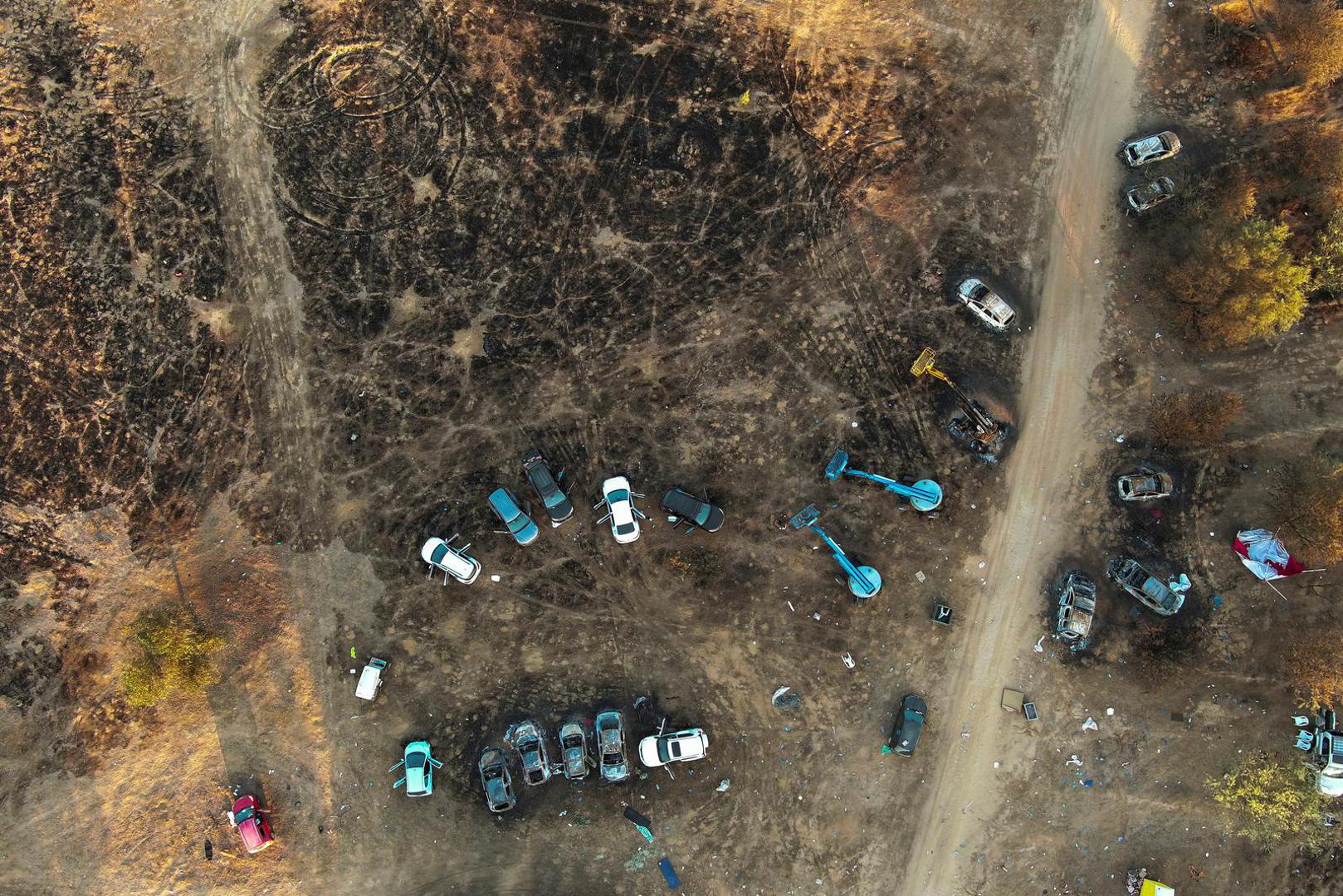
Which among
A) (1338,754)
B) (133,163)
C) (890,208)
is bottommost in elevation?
(1338,754)

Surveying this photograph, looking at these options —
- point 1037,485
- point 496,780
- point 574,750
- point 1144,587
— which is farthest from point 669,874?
point 1144,587

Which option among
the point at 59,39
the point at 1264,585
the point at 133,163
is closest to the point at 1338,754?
the point at 1264,585

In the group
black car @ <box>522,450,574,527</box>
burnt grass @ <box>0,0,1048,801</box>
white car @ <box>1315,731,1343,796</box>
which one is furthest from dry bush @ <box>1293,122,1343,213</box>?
black car @ <box>522,450,574,527</box>

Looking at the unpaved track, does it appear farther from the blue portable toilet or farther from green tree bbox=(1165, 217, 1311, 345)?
the blue portable toilet

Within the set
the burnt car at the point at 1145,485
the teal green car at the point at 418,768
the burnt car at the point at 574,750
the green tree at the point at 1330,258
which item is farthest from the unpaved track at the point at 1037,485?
the teal green car at the point at 418,768

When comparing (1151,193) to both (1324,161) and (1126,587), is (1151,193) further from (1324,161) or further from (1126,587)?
(1126,587)

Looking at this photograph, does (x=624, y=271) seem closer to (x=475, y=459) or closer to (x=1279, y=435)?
(x=475, y=459)
